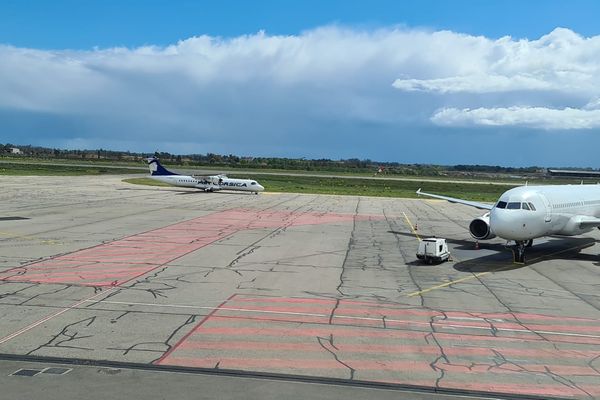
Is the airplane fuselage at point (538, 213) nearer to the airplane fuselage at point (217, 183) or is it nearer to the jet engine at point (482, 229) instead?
the jet engine at point (482, 229)

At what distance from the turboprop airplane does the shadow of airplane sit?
38.5 inches

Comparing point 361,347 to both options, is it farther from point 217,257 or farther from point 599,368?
point 217,257

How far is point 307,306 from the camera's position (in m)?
16.5

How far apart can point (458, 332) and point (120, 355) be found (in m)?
8.53

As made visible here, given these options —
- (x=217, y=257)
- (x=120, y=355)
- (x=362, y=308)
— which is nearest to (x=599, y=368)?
(x=362, y=308)

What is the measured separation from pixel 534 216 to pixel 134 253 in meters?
19.1

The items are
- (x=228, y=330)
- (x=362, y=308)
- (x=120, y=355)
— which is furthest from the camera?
(x=362, y=308)

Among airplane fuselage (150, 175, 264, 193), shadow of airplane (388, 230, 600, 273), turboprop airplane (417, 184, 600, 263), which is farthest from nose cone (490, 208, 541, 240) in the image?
airplane fuselage (150, 175, 264, 193)

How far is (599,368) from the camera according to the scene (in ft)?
39.1

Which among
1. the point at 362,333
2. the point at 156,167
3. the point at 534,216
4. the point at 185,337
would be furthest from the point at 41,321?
the point at 156,167

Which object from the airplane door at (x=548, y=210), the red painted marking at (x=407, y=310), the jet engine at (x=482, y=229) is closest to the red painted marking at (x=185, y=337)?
the red painted marking at (x=407, y=310)

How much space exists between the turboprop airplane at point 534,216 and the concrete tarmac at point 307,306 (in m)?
1.54

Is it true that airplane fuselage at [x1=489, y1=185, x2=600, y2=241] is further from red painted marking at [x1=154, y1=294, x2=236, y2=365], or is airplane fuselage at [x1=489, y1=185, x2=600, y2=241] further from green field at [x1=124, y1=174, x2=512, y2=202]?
green field at [x1=124, y1=174, x2=512, y2=202]

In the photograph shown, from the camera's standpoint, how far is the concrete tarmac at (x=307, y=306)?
456 inches
